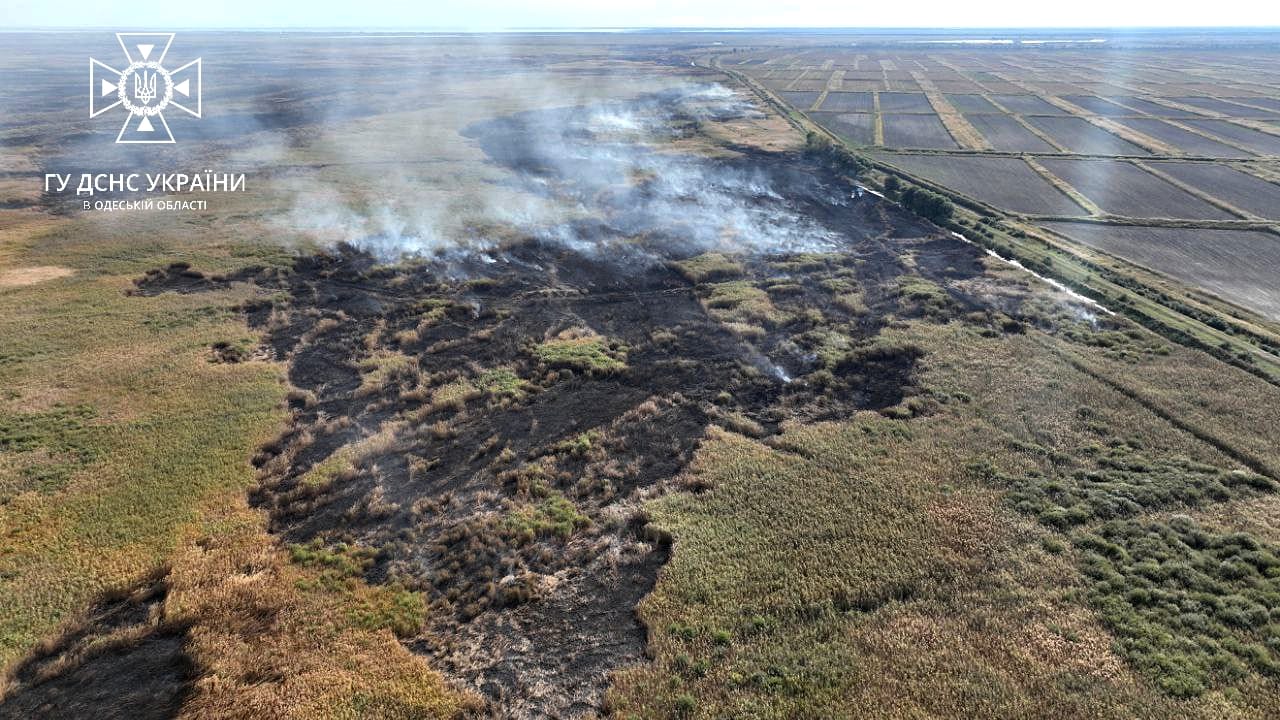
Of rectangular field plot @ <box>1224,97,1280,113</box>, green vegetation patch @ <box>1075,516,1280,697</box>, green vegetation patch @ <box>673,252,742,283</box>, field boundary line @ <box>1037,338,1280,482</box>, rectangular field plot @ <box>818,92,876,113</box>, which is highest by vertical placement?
rectangular field plot @ <box>1224,97,1280,113</box>

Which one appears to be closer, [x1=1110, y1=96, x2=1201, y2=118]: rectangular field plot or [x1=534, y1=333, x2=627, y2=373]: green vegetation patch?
[x1=534, y1=333, x2=627, y2=373]: green vegetation patch

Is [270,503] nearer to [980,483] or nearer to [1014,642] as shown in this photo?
[1014,642]

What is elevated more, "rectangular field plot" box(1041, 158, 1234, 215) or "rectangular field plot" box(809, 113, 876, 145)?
"rectangular field plot" box(809, 113, 876, 145)

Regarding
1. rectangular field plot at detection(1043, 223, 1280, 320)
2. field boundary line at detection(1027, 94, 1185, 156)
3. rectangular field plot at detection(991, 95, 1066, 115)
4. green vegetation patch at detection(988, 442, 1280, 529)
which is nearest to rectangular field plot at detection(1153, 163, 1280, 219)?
field boundary line at detection(1027, 94, 1185, 156)

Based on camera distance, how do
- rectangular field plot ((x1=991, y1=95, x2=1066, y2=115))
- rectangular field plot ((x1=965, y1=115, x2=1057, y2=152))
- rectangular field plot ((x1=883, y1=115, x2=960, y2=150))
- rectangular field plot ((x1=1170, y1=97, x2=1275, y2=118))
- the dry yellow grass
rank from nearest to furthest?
the dry yellow grass < rectangular field plot ((x1=965, y1=115, x2=1057, y2=152)) < rectangular field plot ((x1=883, y1=115, x2=960, y2=150)) < rectangular field plot ((x1=1170, y1=97, x2=1275, y2=118)) < rectangular field plot ((x1=991, y1=95, x2=1066, y2=115))

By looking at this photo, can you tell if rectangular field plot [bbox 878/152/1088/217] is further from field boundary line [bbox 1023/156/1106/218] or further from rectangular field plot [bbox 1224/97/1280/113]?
rectangular field plot [bbox 1224/97/1280/113]

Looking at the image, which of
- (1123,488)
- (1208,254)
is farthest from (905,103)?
(1123,488)

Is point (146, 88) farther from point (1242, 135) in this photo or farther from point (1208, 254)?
point (1242, 135)

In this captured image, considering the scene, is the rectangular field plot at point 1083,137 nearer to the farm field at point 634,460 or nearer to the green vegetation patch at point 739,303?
the farm field at point 634,460
